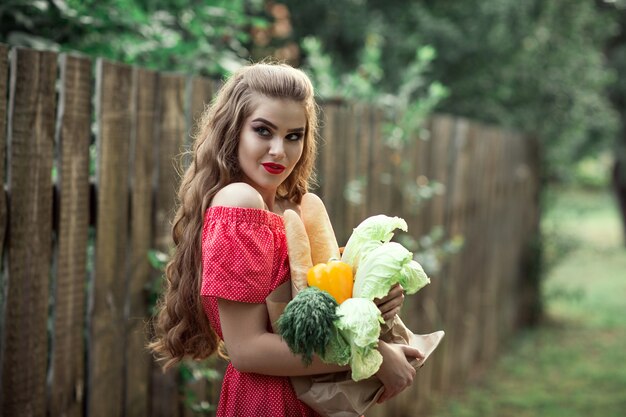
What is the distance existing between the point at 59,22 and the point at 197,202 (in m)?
1.71

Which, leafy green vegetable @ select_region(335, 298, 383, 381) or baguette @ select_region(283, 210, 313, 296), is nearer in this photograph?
leafy green vegetable @ select_region(335, 298, 383, 381)

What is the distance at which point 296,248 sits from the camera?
80.0 inches

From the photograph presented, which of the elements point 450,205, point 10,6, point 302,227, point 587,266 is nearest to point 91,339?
point 302,227

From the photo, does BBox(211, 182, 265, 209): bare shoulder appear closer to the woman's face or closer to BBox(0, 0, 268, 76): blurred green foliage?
the woman's face

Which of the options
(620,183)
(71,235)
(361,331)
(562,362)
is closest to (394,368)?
(361,331)

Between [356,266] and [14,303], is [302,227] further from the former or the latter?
[14,303]

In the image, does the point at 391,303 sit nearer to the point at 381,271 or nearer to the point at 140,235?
the point at 381,271

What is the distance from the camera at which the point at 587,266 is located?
1557 centimetres

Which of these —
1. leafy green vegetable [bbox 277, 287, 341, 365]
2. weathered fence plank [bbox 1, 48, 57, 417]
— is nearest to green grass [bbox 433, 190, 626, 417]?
weathered fence plank [bbox 1, 48, 57, 417]

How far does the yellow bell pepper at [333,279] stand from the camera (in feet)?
6.47

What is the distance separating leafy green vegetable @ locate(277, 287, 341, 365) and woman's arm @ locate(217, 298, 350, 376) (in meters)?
0.09

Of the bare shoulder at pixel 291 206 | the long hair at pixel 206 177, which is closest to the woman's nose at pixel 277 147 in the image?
the long hair at pixel 206 177

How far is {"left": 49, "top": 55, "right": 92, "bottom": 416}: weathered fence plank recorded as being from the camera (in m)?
2.65

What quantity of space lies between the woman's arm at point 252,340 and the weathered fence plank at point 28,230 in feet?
2.89
